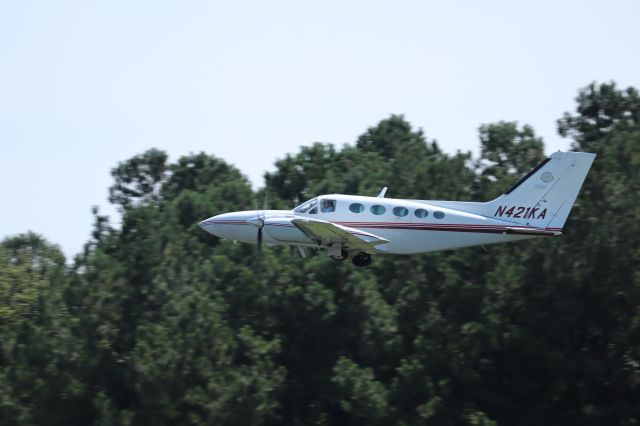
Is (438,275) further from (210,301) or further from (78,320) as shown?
(78,320)

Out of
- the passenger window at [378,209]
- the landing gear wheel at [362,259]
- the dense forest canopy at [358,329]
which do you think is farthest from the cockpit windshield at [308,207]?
the dense forest canopy at [358,329]

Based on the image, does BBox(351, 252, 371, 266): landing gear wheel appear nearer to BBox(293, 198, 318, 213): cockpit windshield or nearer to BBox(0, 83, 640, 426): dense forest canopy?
BBox(293, 198, 318, 213): cockpit windshield

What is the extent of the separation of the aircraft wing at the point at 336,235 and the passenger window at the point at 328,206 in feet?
2.45

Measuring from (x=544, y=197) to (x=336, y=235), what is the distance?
6502mm

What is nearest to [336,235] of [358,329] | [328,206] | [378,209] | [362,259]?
[328,206]

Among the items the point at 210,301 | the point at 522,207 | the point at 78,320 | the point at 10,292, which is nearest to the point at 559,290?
the point at 522,207

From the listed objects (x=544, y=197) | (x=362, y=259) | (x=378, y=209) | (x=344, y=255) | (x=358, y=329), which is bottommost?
(x=358, y=329)

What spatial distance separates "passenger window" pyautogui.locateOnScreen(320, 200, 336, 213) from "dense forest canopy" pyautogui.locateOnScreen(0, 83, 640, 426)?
1128 cm

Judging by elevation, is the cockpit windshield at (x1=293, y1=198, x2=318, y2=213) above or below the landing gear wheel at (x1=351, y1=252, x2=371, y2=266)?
above

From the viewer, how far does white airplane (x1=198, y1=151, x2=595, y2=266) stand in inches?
1264

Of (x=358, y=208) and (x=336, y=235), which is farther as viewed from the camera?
(x=358, y=208)

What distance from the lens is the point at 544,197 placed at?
3278 cm

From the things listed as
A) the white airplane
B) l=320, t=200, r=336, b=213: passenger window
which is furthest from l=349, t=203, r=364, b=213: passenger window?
l=320, t=200, r=336, b=213: passenger window

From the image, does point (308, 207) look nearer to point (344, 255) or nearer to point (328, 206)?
point (328, 206)
